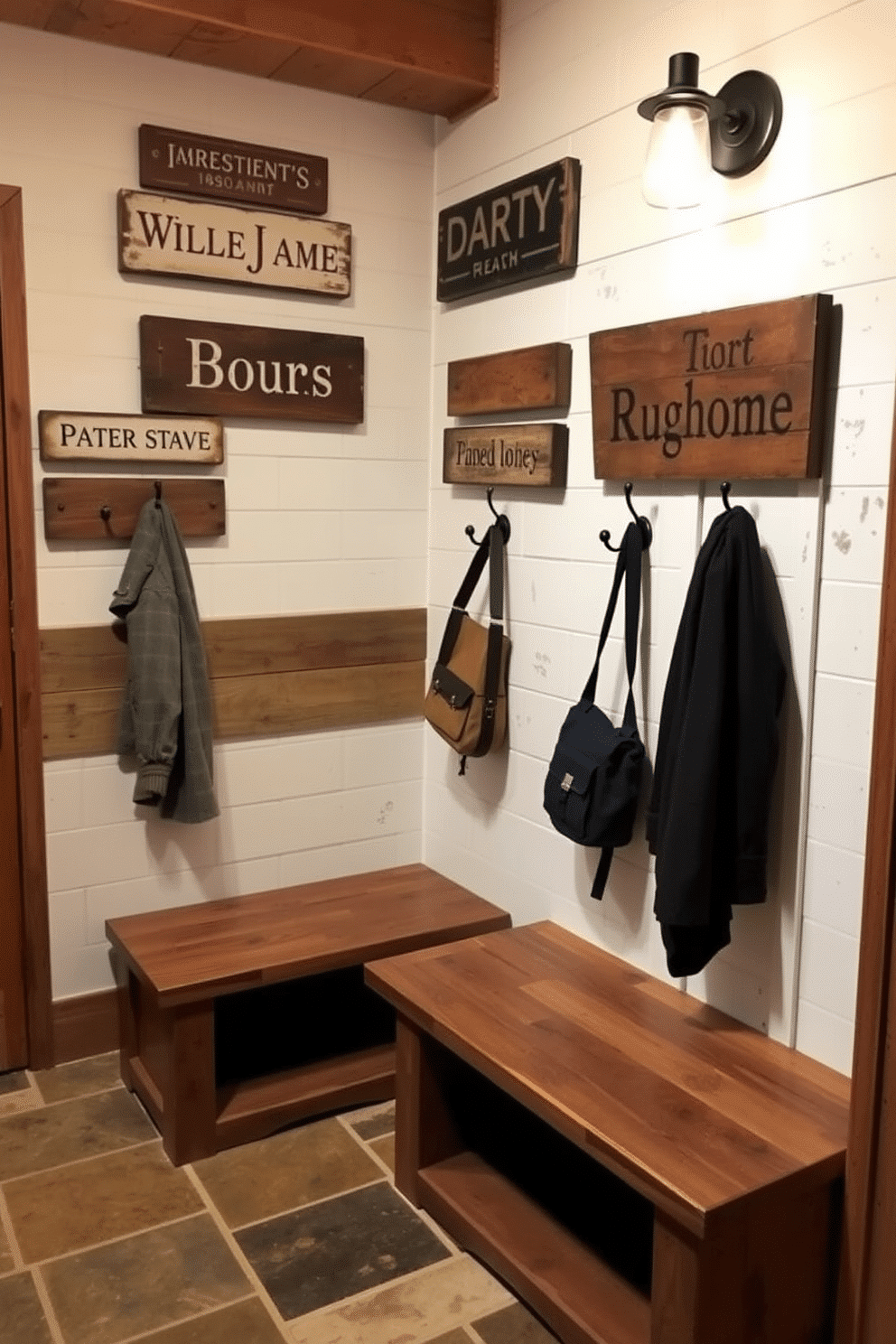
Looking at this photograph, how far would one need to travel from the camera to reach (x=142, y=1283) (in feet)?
7.11

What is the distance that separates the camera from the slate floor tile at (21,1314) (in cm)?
202

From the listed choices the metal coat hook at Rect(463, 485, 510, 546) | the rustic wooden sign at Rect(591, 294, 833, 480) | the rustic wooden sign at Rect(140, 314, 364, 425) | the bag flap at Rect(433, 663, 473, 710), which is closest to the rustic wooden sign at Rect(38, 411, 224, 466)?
the rustic wooden sign at Rect(140, 314, 364, 425)

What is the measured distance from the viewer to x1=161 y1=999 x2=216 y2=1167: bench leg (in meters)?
2.53

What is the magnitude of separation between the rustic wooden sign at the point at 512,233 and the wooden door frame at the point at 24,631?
1.04 m

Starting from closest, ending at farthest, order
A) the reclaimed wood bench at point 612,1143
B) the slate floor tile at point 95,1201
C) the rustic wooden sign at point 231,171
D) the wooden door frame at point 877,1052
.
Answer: the wooden door frame at point 877,1052, the reclaimed wood bench at point 612,1143, the slate floor tile at point 95,1201, the rustic wooden sign at point 231,171

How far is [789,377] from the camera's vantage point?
2039 millimetres

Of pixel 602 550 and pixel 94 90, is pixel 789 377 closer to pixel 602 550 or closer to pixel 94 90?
pixel 602 550

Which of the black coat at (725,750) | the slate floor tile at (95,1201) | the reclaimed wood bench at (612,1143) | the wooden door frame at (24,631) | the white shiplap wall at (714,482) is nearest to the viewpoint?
the reclaimed wood bench at (612,1143)

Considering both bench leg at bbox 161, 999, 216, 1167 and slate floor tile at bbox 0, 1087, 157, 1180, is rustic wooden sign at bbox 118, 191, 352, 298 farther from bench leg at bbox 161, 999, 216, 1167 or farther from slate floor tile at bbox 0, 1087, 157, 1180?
slate floor tile at bbox 0, 1087, 157, 1180

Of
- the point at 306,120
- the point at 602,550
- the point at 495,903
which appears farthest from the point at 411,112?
the point at 495,903

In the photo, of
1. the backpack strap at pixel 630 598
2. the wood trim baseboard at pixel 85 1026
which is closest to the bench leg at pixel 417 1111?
Answer: the backpack strap at pixel 630 598

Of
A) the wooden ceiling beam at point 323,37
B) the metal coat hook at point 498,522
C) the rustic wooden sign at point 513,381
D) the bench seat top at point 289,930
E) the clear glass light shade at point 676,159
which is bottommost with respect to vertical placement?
the bench seat top at point 289,930

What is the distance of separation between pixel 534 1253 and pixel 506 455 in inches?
67.9

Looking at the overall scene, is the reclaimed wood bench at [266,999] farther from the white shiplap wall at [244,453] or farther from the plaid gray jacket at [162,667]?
the plaid gray jacket at [162,667]
